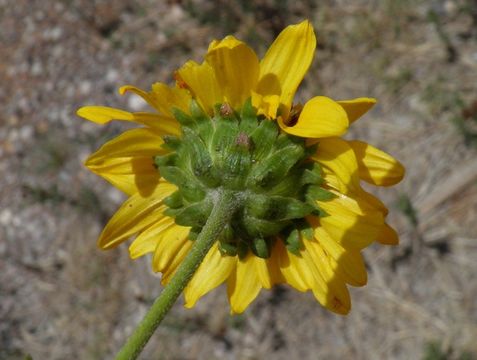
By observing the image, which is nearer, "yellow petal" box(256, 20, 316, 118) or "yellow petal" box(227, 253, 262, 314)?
"yellow petal" box(256, 20, 316, 118)

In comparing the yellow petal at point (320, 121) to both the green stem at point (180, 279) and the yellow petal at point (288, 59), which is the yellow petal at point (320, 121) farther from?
the green stem at point (180, 279)

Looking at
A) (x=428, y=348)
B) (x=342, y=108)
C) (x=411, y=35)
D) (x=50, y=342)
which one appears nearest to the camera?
(x=342, y=108)

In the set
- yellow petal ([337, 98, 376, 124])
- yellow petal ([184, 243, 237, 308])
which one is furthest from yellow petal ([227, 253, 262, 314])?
yellow petal ([337, 98, 376, 124])

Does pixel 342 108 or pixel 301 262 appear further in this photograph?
pixel 301 262

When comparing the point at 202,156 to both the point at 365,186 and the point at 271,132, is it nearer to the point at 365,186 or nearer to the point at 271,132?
the point at 271,132

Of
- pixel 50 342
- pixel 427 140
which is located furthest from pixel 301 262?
pixel 50 342

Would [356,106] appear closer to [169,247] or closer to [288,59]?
[288,59]

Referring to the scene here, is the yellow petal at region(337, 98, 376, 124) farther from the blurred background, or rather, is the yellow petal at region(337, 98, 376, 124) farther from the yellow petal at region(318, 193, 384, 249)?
the blurred background
